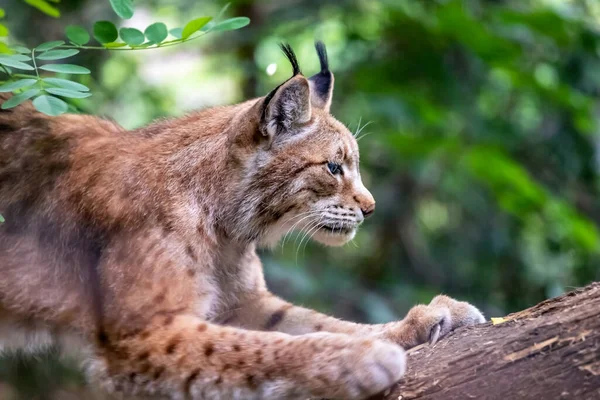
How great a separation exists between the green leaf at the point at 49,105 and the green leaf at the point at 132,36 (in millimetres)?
551

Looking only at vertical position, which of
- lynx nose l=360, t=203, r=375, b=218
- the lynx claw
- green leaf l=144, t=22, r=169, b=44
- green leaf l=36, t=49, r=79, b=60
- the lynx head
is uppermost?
green leaf l=144, t=22, r=169, b=44

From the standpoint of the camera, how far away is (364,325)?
14.6 feet

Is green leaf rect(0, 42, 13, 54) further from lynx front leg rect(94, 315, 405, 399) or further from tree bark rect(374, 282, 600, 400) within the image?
tree bark rect(374, 282, 600, 400)

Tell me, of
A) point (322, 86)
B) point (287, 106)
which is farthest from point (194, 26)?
point (322, 86)

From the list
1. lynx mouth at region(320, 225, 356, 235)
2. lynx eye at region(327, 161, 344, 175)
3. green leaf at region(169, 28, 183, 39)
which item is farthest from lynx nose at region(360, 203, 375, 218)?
green leaf at region(169, 28, 183, 39)

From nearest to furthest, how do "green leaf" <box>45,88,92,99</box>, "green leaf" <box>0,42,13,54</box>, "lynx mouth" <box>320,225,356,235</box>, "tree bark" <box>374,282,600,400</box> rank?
"tree bark" <box>374,282,600,400</box>
"green leaf" <box>45,88,92,99</box>
"green leaf" <box>0,42,13,54</box>
"lynx mouth" <box>320,225,356,235</box>

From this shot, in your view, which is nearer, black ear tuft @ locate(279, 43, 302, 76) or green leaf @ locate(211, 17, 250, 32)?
green leaf @ locate(211, 17, 250, 32)

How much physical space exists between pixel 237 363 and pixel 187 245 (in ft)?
2.67

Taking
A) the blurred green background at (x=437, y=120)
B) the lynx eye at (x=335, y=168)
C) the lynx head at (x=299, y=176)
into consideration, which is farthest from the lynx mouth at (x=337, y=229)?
the blurred green background at (x=437, y=120)

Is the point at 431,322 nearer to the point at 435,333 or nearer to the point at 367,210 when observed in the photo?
the point at 435,333

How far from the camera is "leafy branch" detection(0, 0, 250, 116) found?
3514 mm

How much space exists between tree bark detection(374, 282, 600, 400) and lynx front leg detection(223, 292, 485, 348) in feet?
1.36

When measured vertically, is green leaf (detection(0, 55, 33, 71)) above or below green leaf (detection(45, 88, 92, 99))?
above

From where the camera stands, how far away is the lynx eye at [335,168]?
15.0 ft
